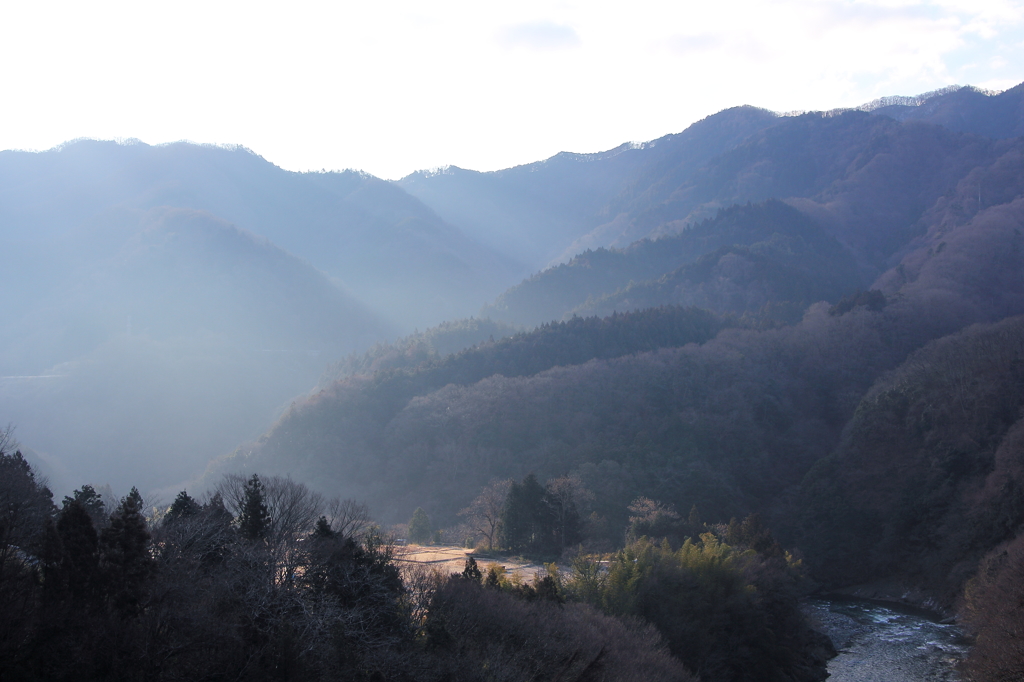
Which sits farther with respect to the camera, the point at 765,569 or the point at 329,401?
the point at 329,401

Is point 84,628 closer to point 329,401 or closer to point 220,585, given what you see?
point 220,585

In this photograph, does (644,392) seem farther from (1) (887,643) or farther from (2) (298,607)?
(2) (298,607)

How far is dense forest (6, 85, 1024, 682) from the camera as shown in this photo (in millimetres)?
23344

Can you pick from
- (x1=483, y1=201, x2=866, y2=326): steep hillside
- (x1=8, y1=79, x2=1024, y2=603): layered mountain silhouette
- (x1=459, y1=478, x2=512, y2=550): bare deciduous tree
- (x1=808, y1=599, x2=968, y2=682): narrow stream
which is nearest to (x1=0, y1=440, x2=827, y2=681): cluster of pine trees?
(x1=808, y1=599, x2=968, y2=682): narrow stream

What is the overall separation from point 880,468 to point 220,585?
83.6 meters

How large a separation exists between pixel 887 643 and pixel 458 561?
32943mm

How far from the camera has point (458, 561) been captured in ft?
150

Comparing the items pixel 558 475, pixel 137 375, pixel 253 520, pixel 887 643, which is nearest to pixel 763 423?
pixel 558 475

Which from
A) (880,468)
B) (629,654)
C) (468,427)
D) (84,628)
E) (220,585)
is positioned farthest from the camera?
(468,427)

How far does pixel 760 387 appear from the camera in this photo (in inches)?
4515

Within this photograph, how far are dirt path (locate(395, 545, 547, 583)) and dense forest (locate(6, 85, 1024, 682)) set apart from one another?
2.77m

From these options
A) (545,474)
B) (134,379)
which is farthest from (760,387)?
(134,379)

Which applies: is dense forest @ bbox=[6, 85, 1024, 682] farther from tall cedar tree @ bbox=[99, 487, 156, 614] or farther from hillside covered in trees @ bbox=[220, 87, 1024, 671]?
hillside covered in trees @ bbox=[220, 87, 1024, 671]

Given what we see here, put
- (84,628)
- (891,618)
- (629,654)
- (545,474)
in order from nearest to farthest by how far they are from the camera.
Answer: (84,628)
(629,654)
(891,618)
(545,474)
